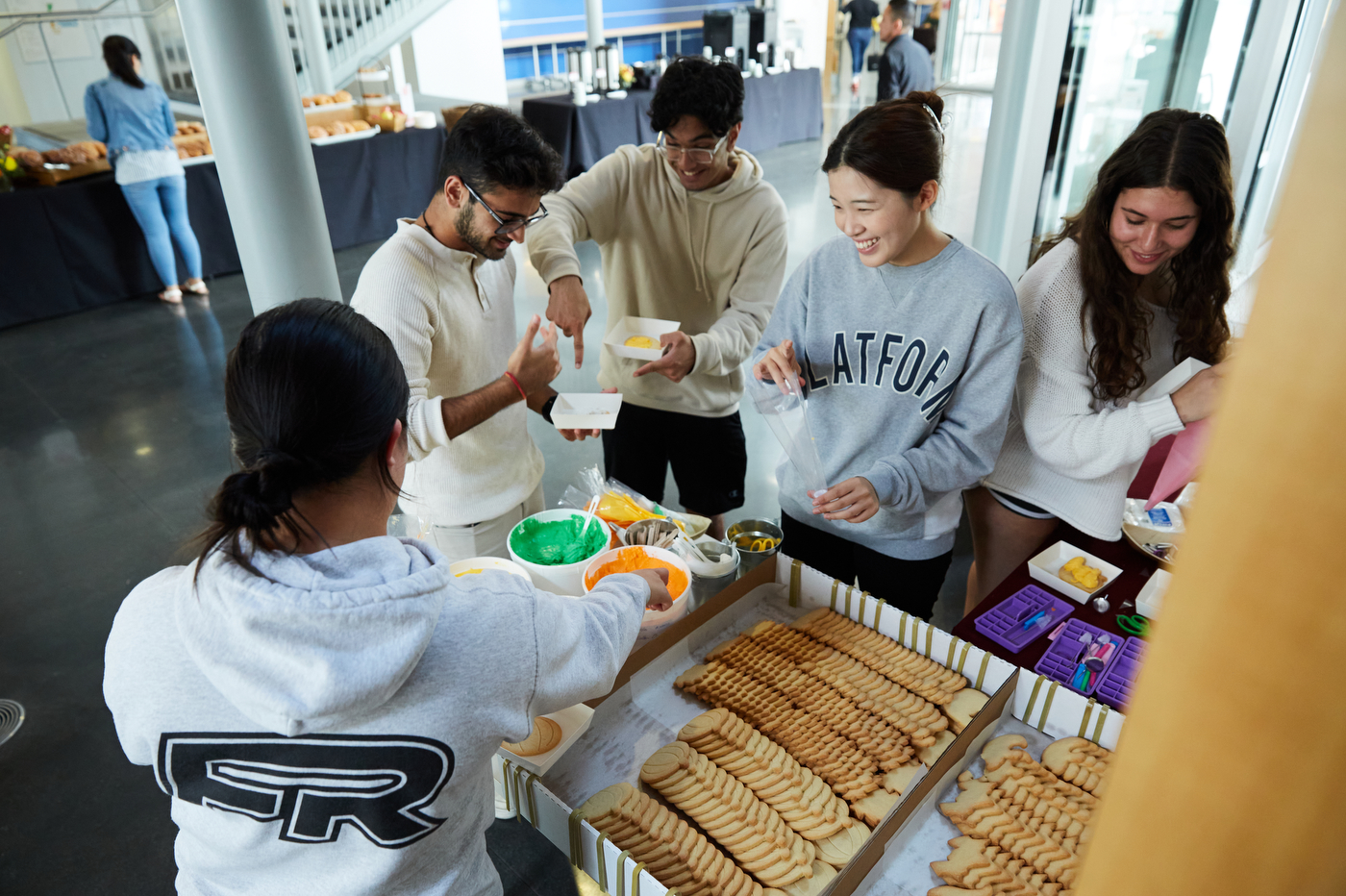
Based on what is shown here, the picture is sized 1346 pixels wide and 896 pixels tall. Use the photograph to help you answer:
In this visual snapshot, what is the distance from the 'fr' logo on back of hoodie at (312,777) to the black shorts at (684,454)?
192 centimetres

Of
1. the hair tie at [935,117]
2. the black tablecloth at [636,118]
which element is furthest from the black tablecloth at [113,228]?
the hair tie at [935,117]

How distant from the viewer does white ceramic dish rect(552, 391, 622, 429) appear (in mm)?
2066

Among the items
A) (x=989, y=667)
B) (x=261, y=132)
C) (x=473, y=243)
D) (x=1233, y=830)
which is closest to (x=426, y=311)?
(x=473, y=243)

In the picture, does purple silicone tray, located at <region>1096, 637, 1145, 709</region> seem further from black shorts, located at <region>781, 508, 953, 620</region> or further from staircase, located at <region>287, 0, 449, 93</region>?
staircase, located at <region>287, 0, 449, 93</region>

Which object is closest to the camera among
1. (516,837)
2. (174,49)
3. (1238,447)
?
(1238,447)

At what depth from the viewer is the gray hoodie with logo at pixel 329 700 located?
0.90 m

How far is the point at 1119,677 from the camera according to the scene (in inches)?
65.9

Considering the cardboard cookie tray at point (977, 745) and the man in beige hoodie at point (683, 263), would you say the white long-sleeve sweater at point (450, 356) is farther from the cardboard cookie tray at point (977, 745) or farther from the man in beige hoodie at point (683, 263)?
the cardboard cookie tray at point (977, 745)

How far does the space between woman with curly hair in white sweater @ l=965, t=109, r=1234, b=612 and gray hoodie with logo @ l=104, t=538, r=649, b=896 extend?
1.35 metres

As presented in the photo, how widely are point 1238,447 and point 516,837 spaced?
248cm

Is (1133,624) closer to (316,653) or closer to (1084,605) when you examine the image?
(1084,605)

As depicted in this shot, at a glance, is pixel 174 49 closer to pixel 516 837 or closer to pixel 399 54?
pixel 399 54

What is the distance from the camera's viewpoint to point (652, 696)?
1.67 m

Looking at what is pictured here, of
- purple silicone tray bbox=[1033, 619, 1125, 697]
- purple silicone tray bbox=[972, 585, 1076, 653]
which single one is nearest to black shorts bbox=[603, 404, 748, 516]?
purple silicone tray bbox=[972, 585, 1076, 653]
